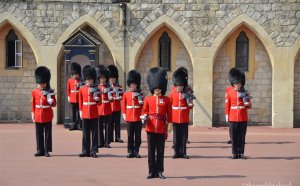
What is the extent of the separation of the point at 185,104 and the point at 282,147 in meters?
2.07

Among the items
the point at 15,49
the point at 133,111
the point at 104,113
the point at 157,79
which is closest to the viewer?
the point at 157,79

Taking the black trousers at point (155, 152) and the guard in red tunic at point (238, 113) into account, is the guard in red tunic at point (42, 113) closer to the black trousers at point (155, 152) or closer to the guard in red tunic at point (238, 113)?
the black trousers at point (155, 152)

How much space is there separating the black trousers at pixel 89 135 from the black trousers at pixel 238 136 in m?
2.13

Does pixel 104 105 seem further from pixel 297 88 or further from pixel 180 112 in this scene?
pixel 297 88

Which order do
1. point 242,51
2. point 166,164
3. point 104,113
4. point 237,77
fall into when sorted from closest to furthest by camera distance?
point 166,164 → point 237,77 → point 104,113 → point 242,51

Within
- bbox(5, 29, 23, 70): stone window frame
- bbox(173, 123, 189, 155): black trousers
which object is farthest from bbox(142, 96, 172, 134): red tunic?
bbox(5, 29, 23, 70): stone window frame

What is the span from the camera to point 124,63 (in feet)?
43.5

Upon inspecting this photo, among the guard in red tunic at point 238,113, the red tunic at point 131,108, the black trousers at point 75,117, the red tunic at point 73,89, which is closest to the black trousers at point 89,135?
the red tunic at point 131,108

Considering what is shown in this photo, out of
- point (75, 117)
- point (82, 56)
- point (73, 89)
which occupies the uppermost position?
point (82, 56)

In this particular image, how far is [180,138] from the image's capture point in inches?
364

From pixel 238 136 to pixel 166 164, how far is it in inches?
54.3

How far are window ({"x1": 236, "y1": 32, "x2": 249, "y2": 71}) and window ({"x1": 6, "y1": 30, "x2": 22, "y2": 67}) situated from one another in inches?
195

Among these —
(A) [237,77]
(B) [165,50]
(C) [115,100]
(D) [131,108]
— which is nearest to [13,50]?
(B) [165,50]

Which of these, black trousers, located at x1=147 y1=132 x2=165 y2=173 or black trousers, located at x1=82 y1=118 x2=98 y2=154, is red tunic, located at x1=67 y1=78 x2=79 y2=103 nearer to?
black trousers, located at x1=82 y1=118 x2=98 y2=154
